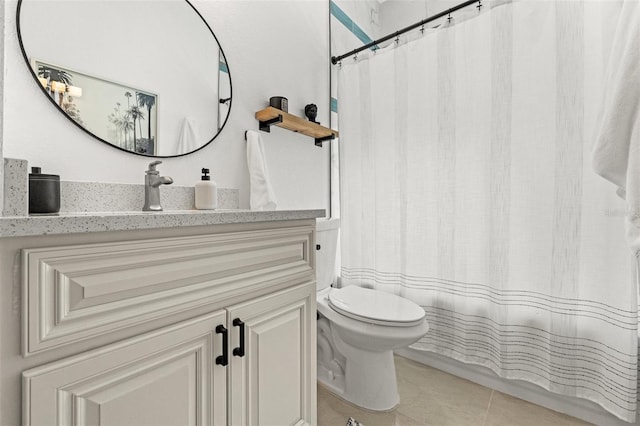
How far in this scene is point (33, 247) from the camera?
1.58 feet

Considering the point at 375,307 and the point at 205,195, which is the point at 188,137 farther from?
the point at 375,307

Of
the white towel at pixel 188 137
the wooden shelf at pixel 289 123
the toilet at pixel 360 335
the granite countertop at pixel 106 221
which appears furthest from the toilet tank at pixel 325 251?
the granite countertop at pixel 106 221

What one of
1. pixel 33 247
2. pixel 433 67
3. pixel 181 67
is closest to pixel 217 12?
pixel 181 67

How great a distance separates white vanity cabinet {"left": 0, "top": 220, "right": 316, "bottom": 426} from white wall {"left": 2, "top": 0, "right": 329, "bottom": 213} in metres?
0.56

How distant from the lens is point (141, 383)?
601 mm

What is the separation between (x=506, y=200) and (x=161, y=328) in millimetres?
1518

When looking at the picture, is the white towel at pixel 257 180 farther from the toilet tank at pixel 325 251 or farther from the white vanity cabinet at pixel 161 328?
the white vanity cabinet at pixel 161 328

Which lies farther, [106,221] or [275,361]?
[275,361]

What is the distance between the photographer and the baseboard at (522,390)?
1.33 meters

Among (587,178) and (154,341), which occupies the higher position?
(587,178)

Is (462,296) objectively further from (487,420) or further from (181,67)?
(181,67)

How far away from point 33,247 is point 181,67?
100 cm

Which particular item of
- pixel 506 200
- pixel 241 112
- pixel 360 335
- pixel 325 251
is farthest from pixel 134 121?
pixel 506 200

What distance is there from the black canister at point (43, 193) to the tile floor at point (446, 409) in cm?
131
